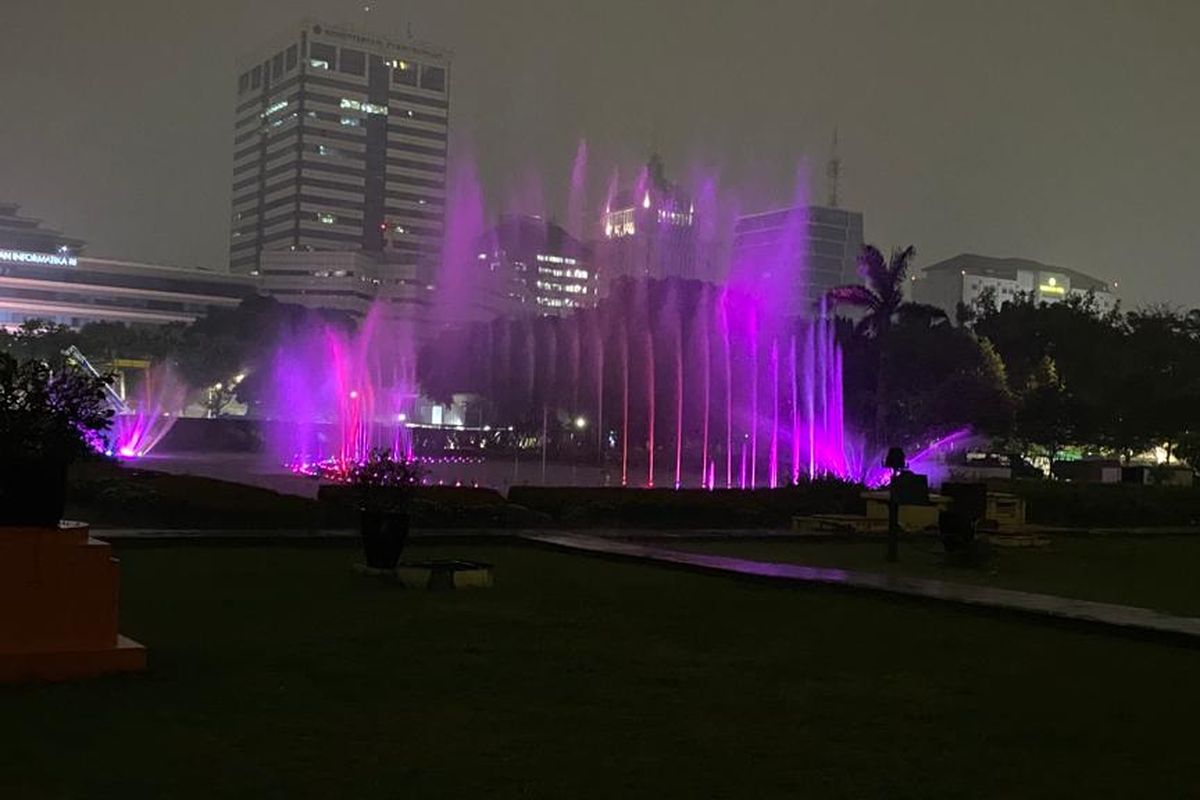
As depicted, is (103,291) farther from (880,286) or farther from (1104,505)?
(1104,505)

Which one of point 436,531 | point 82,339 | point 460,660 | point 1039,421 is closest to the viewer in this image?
point 460,660

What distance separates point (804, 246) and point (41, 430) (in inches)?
5386

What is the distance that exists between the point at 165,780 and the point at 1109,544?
21.1 m

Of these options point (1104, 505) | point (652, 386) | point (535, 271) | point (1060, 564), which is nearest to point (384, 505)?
point (1060, 564)

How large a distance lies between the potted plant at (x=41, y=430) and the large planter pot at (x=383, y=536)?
14.8 ft

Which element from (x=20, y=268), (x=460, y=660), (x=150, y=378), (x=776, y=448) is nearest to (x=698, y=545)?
(x=460, y=660)

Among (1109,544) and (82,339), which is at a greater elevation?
(82,339)

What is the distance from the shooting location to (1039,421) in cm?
5788

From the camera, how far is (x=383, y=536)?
1391 centimetres

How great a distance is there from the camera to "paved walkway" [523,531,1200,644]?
1087 centimetres

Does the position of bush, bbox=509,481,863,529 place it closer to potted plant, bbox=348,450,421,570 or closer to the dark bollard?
the dark bollard

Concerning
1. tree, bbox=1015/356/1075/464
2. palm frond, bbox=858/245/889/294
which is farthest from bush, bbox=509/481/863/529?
tree, bbox=1015/356/1075/464

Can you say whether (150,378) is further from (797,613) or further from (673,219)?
(797,613)

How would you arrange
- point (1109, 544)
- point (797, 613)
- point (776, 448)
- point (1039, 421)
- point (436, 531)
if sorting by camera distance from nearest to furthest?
point (797, 613), point (436, 531), point (1109, 544), point (776, 448), point (1039, 421)
